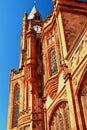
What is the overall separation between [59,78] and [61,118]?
2.83 meters

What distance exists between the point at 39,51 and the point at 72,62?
68.2ft

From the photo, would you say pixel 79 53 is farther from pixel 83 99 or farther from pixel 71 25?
pixel 71 25

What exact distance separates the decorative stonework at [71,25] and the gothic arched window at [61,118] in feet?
13.2

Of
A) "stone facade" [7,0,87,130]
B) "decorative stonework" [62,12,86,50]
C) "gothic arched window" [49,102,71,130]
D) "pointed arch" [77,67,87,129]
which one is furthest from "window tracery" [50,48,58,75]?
"pointed arch" [77,67,87,129]

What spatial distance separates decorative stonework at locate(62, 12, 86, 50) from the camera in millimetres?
16714

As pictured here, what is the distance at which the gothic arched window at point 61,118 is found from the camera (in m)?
14.0

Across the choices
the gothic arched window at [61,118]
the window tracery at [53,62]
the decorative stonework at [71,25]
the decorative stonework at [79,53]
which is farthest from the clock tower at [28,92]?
the decorative stonework at [79,53]

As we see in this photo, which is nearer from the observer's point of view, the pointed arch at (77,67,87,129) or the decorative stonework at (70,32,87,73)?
the pointed arch at (77,67,87,129)

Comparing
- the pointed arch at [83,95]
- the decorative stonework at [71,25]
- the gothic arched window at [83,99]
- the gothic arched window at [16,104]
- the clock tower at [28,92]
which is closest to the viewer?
the gothic arched window at [83,99]

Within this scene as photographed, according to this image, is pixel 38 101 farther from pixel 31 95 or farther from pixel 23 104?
pixel 23 104

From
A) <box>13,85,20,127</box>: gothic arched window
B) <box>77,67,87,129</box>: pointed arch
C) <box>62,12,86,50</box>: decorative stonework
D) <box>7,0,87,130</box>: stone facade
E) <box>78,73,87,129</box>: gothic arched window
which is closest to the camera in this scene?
<box>78,73,87,129</box>: gothic arched window

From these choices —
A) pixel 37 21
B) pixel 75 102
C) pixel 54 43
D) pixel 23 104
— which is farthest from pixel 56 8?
pixel 37 21

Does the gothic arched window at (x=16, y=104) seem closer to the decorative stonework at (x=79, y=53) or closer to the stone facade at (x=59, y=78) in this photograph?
the stone facade at (x=59, y=78)

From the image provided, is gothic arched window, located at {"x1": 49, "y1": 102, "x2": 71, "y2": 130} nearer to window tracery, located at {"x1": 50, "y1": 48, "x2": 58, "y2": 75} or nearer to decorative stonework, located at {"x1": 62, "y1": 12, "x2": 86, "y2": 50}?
window tracery, located at {"x1": 50, "y1": 48, "x2": 58, "y2": 75}
